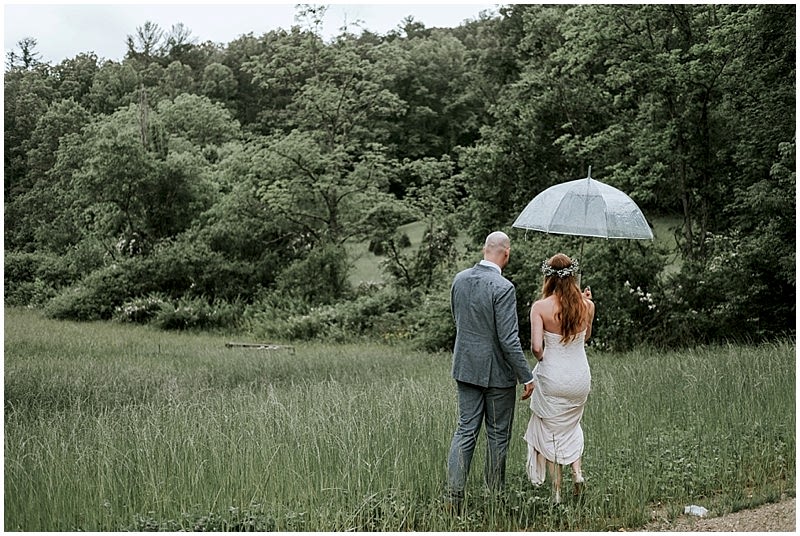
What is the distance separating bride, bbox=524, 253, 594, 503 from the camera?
20.6ft

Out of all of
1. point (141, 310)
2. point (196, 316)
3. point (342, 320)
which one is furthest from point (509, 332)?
point (141, 310)

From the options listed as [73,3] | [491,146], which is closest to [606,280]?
[491,146]

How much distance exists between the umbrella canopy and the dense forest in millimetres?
8170

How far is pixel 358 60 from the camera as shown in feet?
88.7

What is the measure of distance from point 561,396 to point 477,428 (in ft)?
2.23

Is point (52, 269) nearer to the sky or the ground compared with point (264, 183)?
nearer to the ground

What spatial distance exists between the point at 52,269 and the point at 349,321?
44.9 ft

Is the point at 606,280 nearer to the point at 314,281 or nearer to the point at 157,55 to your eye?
the point at 314,281

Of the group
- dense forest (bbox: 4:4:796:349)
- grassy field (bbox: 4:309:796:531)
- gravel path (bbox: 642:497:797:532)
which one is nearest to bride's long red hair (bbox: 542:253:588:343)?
grassy field (bbox: 4:309:796:531)

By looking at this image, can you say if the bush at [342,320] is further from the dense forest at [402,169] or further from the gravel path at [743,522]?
the gravel path at [743,522]

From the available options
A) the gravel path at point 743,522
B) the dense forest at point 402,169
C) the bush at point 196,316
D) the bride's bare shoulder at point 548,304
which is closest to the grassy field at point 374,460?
→ the gravel path at point 743,522

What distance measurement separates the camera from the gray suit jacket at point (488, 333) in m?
6.03

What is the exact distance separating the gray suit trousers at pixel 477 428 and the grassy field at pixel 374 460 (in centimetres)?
20

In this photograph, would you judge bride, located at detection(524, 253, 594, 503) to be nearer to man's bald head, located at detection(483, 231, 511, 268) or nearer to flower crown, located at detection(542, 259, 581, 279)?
flower crown, located at detection(542, 259, 581, 279)
